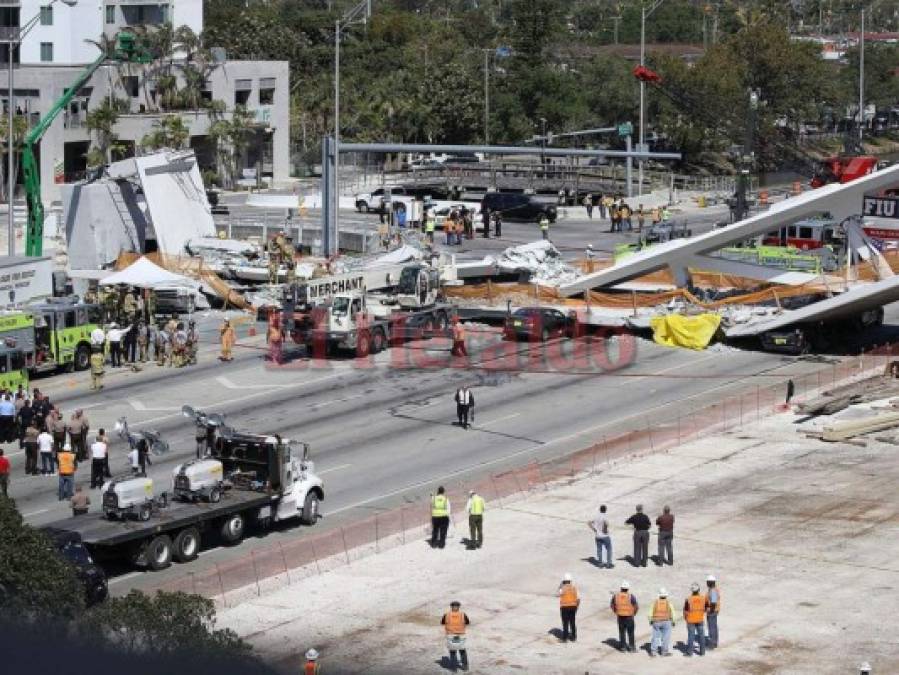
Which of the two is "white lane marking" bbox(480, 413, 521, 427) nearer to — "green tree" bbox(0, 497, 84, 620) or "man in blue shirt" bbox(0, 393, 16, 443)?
"man in blue shirt" bbox(0, 393, 16, 443)

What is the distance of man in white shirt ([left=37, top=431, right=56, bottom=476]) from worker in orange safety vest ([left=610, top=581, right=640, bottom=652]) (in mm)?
15167

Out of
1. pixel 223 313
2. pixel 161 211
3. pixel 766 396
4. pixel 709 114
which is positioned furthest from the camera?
pixel 709 114

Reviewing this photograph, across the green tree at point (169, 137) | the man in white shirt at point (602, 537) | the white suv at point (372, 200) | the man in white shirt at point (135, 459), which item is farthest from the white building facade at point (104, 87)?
the man in white shirt at point (602, 537)

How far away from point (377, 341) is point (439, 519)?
764 inches

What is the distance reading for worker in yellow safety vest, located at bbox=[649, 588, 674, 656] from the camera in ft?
92.9

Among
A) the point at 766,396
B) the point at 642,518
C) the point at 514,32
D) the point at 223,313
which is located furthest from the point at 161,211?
the point at 514,32

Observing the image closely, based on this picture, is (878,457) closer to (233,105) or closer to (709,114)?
(233,105)

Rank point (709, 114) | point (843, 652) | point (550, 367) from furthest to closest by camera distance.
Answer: point (709, 114), point (550, 367), point (843, 652)

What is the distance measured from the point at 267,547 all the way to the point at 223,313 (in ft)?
85.4

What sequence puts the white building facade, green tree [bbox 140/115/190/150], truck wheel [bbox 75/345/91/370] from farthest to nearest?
1. the white building facade
2. green tree [bbox 140/115/190/150]
3. truck wheel [bbox 75/345/91/370]

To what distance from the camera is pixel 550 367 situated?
2055 inches

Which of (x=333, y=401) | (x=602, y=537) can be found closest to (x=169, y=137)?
(x=333, y=401)

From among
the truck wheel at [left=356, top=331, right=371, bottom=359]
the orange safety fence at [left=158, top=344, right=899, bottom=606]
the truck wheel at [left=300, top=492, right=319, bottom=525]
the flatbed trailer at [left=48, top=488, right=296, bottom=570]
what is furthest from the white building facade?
the flatbed trailer at [left=48, top=488, right=296, bottom=570]

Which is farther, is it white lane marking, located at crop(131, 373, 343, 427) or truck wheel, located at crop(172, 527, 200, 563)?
white lane marking, located at crop(131, 373, 343, 427)
